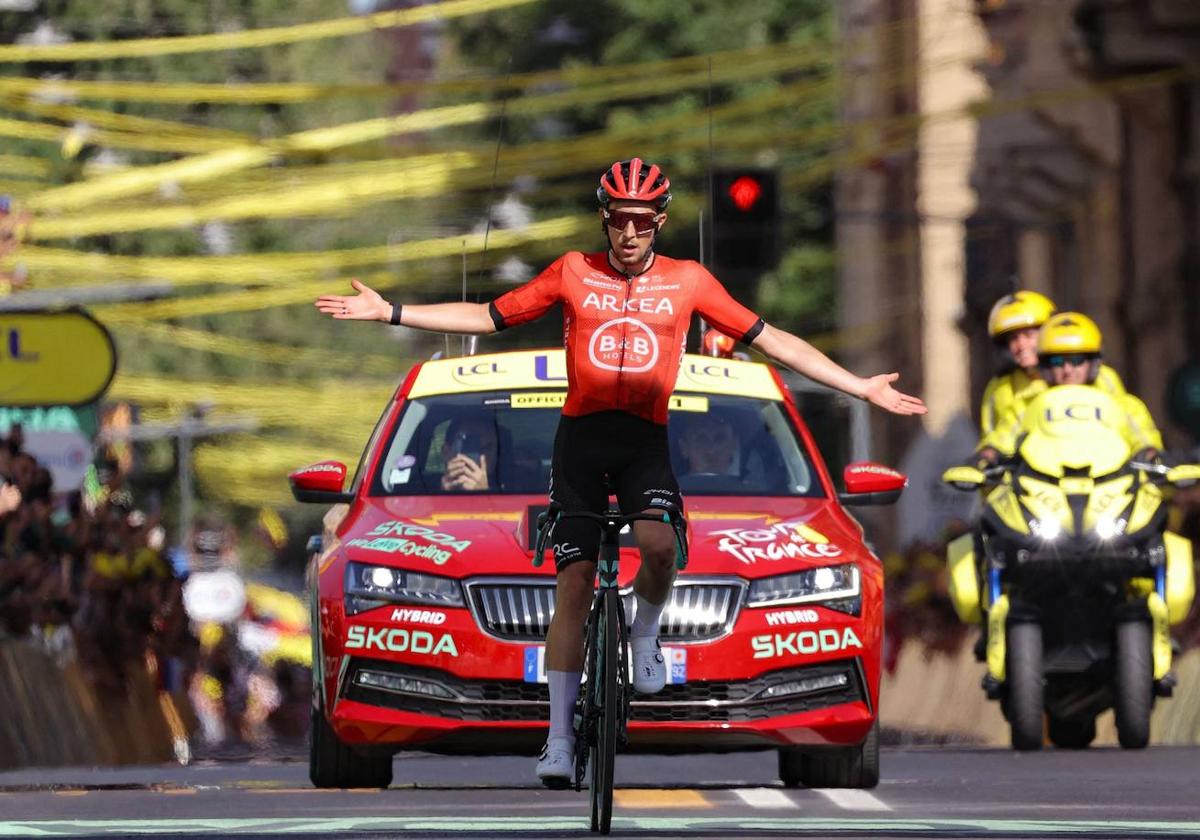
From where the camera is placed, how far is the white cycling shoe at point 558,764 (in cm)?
1016

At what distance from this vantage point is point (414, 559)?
40.6ft

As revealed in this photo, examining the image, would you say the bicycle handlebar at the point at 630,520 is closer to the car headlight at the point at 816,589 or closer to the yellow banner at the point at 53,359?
the car headlight at the point at 816,589

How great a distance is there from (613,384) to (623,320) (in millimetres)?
216

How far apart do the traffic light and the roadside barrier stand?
7847mm

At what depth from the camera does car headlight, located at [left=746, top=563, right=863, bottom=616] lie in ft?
40.8

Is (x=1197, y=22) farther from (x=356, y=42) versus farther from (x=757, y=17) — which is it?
(x=356, y=42)

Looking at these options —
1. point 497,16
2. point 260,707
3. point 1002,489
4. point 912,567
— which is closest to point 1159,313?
point 912,567

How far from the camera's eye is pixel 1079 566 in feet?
52.9

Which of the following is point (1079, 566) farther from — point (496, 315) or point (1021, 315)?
point (496, 315)

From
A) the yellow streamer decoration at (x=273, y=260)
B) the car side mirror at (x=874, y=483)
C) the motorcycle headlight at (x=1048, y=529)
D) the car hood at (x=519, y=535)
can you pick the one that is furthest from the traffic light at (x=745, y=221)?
the yellow streamer decoration at (x=273, y=260)

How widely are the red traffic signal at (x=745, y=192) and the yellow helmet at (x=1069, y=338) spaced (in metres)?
11.1

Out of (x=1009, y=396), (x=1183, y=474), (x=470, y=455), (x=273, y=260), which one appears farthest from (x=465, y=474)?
(x=273, y=260)

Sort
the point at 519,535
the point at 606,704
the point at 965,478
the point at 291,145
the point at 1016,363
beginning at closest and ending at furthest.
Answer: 1. the point at 606,704
2. the point at 519,535
3. the point at 965,478
4. the point at 1016,363
5. the point at 291,145

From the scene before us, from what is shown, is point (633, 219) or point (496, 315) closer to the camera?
point (633, 219)
